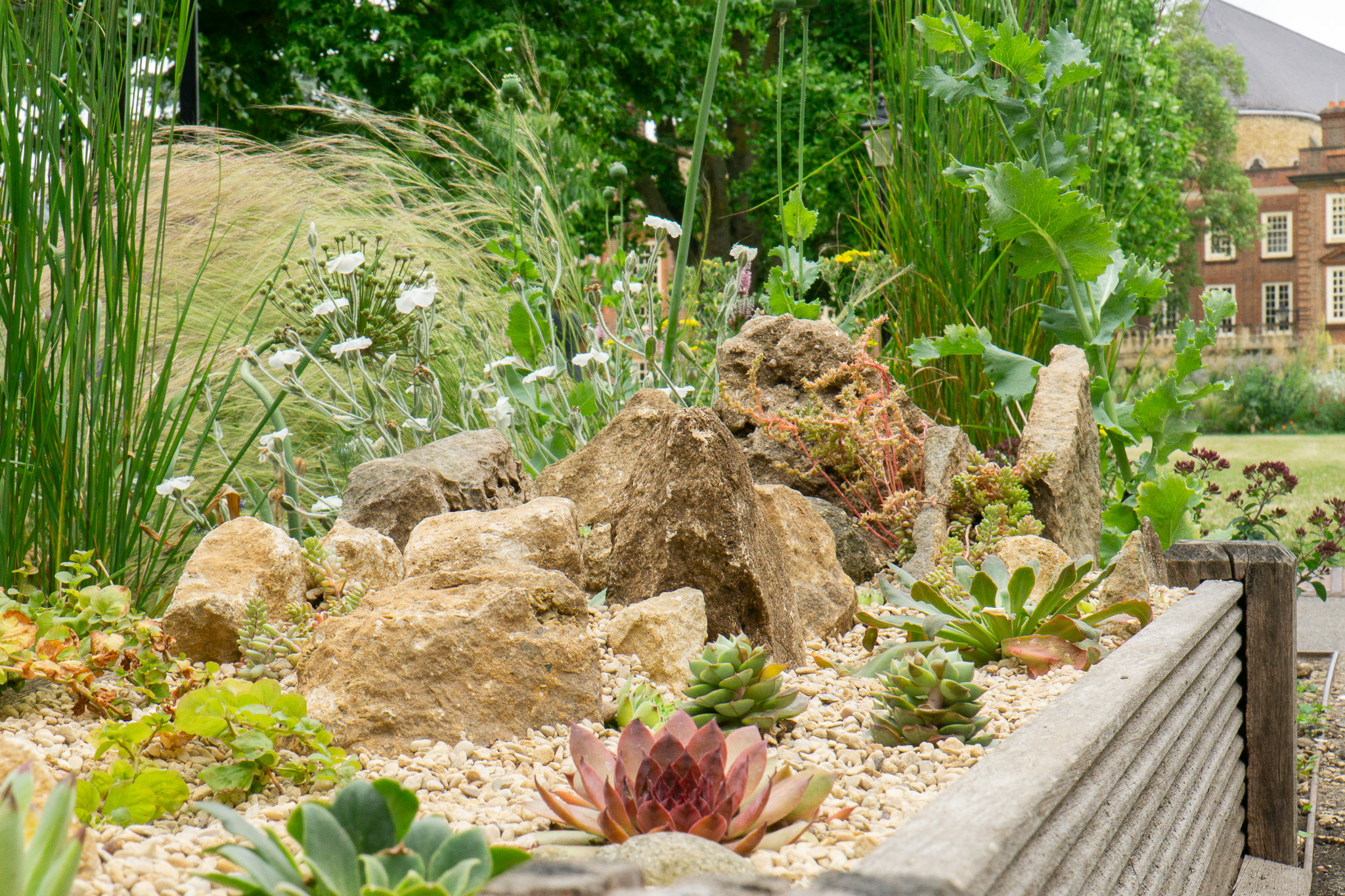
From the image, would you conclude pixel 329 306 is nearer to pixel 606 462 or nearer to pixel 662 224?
pixel 606 462

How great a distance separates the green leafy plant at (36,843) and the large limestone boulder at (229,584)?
41.5 inches

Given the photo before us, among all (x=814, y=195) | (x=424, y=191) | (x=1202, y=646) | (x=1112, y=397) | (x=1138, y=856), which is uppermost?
(x=814, y=195)

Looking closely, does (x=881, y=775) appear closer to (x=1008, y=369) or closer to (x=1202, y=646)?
(x=1202, y=646)

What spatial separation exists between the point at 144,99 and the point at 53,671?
3.46 ft

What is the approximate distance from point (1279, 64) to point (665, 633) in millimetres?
46564

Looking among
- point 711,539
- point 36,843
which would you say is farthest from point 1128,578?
point 36,843

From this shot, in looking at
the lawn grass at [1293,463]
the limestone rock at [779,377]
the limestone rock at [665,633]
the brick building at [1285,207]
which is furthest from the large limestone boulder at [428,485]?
the brick building at [1285,207]

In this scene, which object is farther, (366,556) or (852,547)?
(852,547)

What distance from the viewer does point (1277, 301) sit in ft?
107

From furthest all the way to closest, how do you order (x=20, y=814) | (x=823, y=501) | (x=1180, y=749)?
1. (x=823, y=501)
2. (x=1180, y=749)
3. (x=20, y=814)

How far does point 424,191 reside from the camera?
5082 mm

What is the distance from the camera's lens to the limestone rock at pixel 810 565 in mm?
2172

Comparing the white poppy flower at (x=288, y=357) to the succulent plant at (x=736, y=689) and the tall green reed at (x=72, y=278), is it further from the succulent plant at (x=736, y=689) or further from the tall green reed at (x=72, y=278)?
the succulent plant at (x=736, y=689)

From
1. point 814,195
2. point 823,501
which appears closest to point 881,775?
point 823,501
